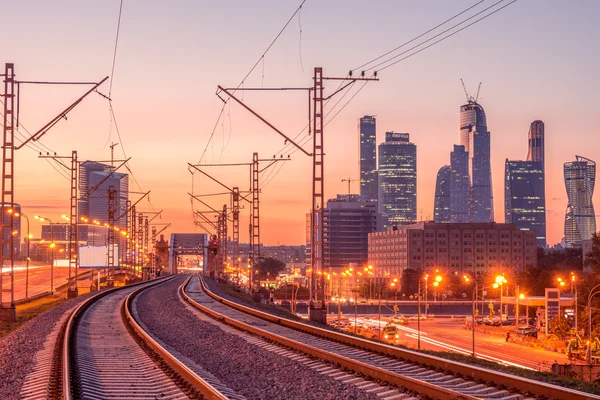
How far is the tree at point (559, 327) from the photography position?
8688 cm

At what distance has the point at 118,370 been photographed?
763 inches

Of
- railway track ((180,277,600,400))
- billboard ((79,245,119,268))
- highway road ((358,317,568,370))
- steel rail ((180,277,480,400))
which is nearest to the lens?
railway track ((180,277,600,400))

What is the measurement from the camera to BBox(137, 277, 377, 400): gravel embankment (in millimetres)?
15578

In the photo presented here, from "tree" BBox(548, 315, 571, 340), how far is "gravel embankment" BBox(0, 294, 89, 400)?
64.2m

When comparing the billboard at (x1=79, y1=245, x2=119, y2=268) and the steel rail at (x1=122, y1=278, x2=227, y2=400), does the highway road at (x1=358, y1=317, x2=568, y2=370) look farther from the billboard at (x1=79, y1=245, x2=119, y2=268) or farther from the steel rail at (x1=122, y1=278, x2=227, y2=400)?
the steel rail at (x1=122, y1=278, x2=227, y2=400)

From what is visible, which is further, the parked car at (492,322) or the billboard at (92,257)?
the parked car at (492,322)

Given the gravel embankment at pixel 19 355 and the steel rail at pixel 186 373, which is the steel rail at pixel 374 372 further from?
the gravel embankment at pixel 19 355

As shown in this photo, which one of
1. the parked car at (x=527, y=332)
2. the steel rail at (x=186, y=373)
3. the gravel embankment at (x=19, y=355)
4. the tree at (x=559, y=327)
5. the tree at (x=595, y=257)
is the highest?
the tree at (x=595, y=257)

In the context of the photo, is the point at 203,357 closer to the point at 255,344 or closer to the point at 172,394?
the point at 255,344

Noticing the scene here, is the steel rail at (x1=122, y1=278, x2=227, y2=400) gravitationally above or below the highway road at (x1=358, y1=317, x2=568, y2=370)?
above

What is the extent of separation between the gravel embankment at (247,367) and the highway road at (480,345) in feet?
128

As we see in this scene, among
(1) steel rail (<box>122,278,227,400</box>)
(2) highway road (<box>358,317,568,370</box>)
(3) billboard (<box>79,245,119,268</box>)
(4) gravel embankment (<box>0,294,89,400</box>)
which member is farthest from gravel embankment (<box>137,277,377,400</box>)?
(3) billboard (<box>79,245,119,268</box>)

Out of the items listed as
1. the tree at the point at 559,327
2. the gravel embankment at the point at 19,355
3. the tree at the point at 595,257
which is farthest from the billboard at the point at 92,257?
the gravel embankment at the point at 19,355

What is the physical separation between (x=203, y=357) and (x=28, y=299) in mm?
57035
